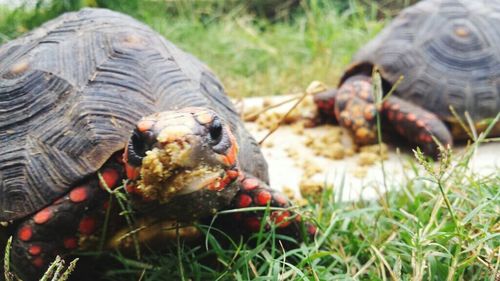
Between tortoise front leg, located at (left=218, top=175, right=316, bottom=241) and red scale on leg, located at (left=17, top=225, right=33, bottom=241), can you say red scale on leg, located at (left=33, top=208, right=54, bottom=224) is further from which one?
tortoise front leg, located at (left=218, top=175, right=316, bottom=241)

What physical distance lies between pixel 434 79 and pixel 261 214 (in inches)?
58.2

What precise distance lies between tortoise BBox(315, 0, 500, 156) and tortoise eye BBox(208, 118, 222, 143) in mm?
1613

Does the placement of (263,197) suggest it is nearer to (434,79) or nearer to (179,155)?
(179,155)

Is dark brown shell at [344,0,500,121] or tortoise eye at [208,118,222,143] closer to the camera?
tortoise eye at [208,118,222,143]

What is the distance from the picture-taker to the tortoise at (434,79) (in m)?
2.84

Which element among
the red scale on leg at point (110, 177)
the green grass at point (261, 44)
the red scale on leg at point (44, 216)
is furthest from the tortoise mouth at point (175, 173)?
→ the green grass at point (261, 44)

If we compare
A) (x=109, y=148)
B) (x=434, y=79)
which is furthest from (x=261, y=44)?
(x=109, y=148)

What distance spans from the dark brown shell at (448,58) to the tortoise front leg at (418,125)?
55 mm

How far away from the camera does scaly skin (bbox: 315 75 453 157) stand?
2771 millimetres

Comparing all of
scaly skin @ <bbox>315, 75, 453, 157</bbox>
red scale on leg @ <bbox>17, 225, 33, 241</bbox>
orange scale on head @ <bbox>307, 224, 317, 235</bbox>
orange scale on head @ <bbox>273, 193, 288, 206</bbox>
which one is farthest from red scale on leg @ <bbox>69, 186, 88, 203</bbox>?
scaly skin @ <bbox>315, 75, 453, 157</bbox>

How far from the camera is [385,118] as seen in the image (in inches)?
117

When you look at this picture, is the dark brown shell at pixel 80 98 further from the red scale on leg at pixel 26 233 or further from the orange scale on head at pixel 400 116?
the orange scale on head at pixel 400 116

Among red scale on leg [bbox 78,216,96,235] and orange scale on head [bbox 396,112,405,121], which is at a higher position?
red scale on leg [bbox 78,216,96,235]

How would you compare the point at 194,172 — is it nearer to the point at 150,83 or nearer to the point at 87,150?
the point at 87,150
